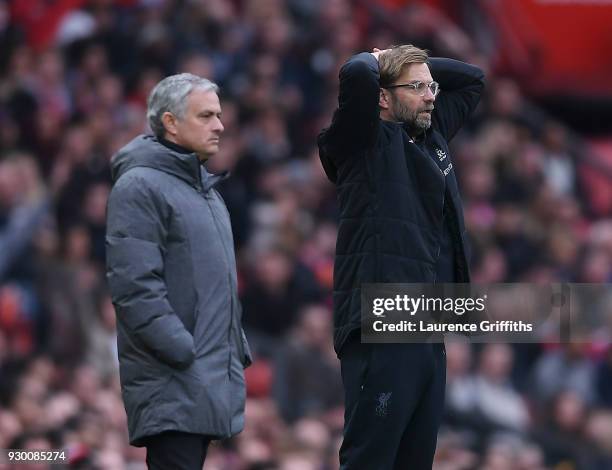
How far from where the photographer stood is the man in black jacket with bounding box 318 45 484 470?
18.2 ft

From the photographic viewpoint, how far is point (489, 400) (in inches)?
440

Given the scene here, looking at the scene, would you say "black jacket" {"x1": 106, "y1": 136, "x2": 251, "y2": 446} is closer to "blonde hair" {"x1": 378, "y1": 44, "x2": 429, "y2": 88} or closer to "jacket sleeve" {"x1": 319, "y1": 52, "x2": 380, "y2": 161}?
"jacket sleeve" {"x1": 319, "y1": 52, "x2": 380, "y2": 161}

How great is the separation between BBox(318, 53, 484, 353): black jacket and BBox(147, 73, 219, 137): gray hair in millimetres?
484

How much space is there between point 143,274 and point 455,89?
1.51 meters

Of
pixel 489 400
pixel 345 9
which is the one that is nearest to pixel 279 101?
pixel 345 9

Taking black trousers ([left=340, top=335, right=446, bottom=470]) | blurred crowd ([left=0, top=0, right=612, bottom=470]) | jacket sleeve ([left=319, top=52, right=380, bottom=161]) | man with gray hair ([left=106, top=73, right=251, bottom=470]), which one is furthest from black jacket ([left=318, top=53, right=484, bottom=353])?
blurred crowd ([left=0, top=0, right=612, bottom=470])

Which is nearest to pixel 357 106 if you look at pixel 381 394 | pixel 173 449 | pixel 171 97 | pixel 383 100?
pixel 383 100

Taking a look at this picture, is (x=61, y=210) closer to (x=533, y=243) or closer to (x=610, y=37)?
(x=533, y=243)

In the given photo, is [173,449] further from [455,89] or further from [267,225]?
[267,225]

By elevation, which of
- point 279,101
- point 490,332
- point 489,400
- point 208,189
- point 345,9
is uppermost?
point 345,9

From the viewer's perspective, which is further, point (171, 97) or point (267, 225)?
point (267, 225)

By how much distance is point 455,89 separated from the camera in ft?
20.7

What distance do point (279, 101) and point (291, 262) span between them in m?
1.98

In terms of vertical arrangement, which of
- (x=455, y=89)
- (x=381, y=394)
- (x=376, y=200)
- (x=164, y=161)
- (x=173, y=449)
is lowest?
(x=173, y=449)
